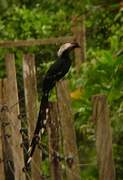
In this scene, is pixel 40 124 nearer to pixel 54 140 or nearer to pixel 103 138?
pixel 54 140

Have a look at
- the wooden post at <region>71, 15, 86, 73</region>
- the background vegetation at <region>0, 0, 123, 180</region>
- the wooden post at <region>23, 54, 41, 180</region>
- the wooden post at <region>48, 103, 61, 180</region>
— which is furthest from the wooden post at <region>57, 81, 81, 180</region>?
the wooden post at <region>71, 15, 86, 73</region>

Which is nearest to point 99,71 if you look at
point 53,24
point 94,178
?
point 94,178

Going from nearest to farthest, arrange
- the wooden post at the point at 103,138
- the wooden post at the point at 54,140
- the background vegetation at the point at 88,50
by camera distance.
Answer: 1. the wooden post at the point at 103,138
2. the wooden post at the point at 54,140
3. the background vegetation at the point at 88,50

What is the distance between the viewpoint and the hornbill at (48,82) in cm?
335

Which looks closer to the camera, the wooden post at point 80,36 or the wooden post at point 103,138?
the wooden post at point 103,138

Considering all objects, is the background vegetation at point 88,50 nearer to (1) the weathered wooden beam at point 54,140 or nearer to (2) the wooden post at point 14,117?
(2) the wooden post at point 14,117

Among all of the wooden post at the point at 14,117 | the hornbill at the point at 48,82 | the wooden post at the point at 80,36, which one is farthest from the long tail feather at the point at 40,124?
the wooden post at the point at 80,36

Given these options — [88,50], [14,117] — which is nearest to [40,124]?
[14,117]

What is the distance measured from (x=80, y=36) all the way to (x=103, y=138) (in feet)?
17.3

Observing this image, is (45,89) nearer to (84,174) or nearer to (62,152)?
(62,152)

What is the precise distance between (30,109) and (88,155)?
182 centimetres

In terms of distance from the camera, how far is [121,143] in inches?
195

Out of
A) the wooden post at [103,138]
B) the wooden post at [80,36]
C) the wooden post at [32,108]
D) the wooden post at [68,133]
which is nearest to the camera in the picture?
the wooden post at [103,138]

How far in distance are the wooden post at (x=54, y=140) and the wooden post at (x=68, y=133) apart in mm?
219
